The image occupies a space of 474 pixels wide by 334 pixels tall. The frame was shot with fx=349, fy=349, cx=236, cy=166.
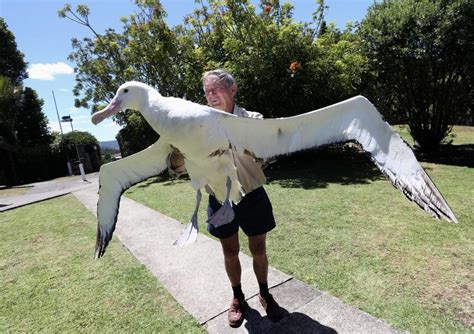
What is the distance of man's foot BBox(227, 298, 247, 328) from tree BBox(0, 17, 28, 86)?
26889 millimetres

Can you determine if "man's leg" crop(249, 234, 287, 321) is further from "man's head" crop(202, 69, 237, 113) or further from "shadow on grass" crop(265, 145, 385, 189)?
"shadow on grass" crop(265, 145, 385, 189)

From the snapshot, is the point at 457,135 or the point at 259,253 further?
the point at 457,135

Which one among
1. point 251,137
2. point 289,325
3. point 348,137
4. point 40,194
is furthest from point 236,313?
point 40,194

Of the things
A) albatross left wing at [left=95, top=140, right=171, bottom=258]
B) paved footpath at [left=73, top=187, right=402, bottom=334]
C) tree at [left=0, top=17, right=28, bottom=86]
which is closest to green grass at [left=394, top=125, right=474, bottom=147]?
paved footpath at [left=73, top=187, right=402, bottom=334]

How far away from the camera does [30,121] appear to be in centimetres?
2344

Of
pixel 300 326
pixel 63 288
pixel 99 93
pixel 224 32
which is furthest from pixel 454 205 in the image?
pixel 99 93

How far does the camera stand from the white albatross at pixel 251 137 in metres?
1.82

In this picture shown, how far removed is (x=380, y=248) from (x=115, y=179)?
2662 mm

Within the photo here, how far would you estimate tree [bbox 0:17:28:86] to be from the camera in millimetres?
23906

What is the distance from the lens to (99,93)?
46.2 ft

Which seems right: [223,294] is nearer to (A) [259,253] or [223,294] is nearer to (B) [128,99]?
(A) [259,253]

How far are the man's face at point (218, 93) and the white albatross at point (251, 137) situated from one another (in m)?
0.24

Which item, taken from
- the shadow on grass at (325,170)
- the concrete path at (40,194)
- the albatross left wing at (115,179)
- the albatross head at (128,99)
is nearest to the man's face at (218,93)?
the albatross head at (128,99)

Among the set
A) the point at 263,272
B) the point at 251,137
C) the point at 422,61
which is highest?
the point at 422,61
